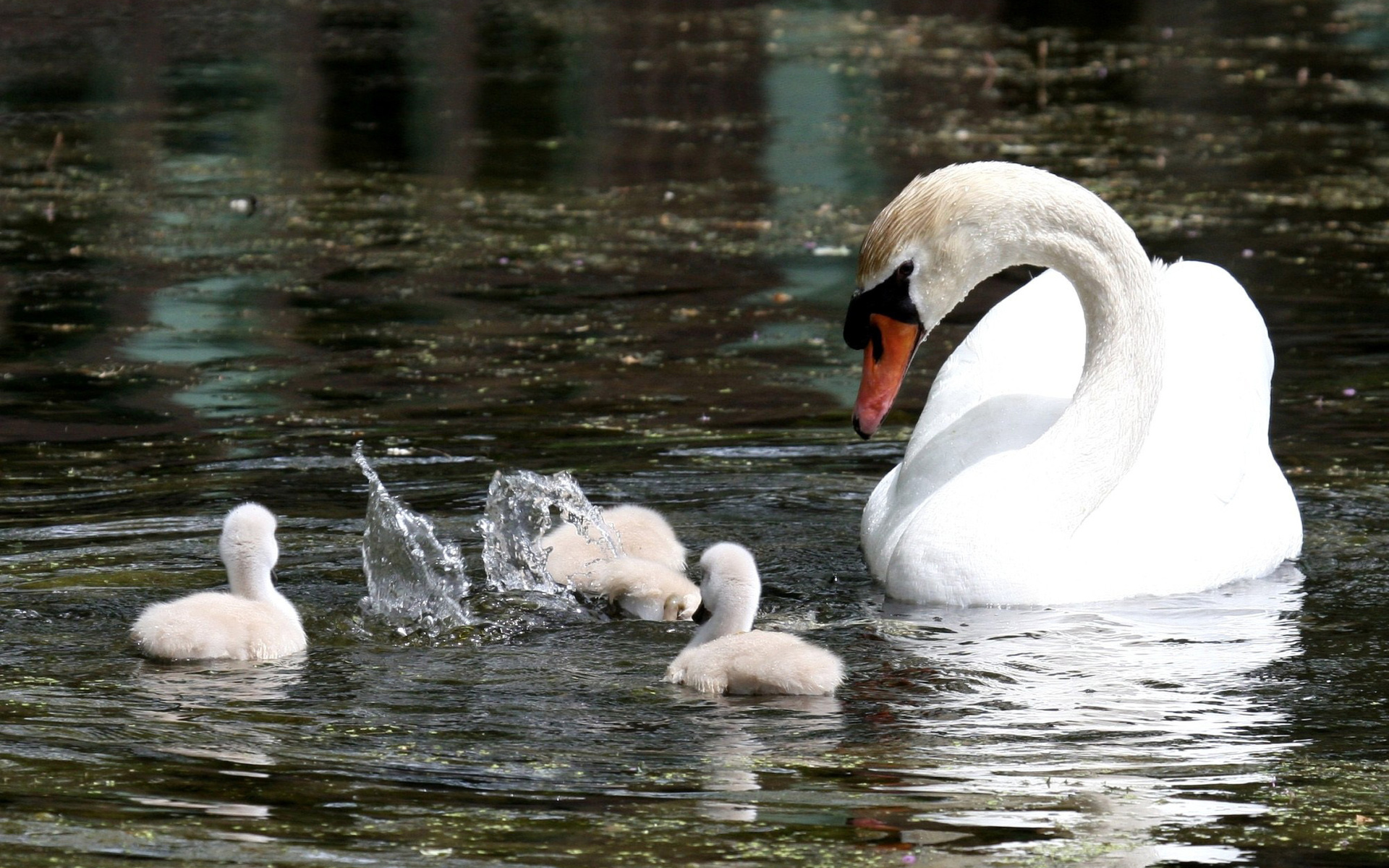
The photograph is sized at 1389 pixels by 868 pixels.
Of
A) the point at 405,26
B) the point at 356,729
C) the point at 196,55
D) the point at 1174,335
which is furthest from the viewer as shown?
the point at 405,26

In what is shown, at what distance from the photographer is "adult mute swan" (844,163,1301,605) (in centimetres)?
664

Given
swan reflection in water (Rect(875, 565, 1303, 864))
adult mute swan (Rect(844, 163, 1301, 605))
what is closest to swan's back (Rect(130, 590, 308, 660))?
swan reflection in water (Rect(875, 565, 1303, 864))

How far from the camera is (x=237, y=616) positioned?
590cm

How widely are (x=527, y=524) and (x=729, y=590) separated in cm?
133

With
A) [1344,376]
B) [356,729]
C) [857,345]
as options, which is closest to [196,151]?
[1344,376]

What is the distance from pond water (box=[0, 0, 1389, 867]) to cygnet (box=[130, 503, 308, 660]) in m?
0.07

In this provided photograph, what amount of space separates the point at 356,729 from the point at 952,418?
2655 mm

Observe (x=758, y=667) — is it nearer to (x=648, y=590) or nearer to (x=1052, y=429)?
(x=648, y=590)

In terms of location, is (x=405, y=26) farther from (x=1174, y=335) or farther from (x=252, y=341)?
(x=1174, y=335)

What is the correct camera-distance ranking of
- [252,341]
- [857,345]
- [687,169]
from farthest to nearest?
[687,169], [252,341], [857,345]

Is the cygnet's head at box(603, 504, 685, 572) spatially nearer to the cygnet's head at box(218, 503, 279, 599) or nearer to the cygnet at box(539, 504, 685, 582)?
the cygnet at box(539, 504, 685, 582)

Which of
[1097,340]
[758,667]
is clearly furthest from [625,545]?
[1097,340]

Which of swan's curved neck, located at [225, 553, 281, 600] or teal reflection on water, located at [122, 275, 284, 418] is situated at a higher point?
teal reflection on water, located at [122, 275, 284, 418]

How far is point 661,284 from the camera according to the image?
11.9 metres
